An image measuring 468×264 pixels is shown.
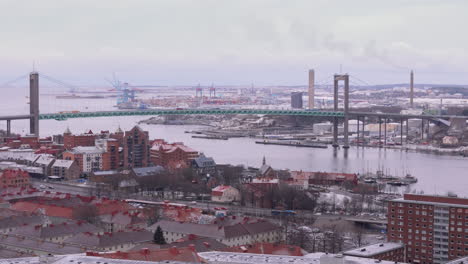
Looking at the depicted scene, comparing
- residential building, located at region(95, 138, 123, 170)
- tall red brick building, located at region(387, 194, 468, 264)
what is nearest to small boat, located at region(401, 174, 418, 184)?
residential building, located at region(95, 138, 123, 170)

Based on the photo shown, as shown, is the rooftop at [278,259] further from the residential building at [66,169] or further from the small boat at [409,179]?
the residential building at [66,169]

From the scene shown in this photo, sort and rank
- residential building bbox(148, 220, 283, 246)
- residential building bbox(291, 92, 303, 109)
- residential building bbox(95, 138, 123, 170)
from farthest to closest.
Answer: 1. residential building bbox(291, 92, 303, 109)
2. residential building bbox(95, 138, 123, 170)
3. residential building bbox(148, 220, 283, 246)

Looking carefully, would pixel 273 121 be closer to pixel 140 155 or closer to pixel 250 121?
pixel 250 121

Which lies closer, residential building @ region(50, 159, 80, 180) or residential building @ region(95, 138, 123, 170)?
residential building @ region(50, 159, 80, 180)

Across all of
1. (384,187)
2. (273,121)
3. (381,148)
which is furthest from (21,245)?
(273,121)

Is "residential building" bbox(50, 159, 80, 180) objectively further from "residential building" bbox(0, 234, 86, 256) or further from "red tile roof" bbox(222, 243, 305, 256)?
"red tile roof" bbox(222, 243, 305, 256)

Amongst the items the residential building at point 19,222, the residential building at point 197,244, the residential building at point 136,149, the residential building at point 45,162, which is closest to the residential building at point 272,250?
the residential building at point 197,244
